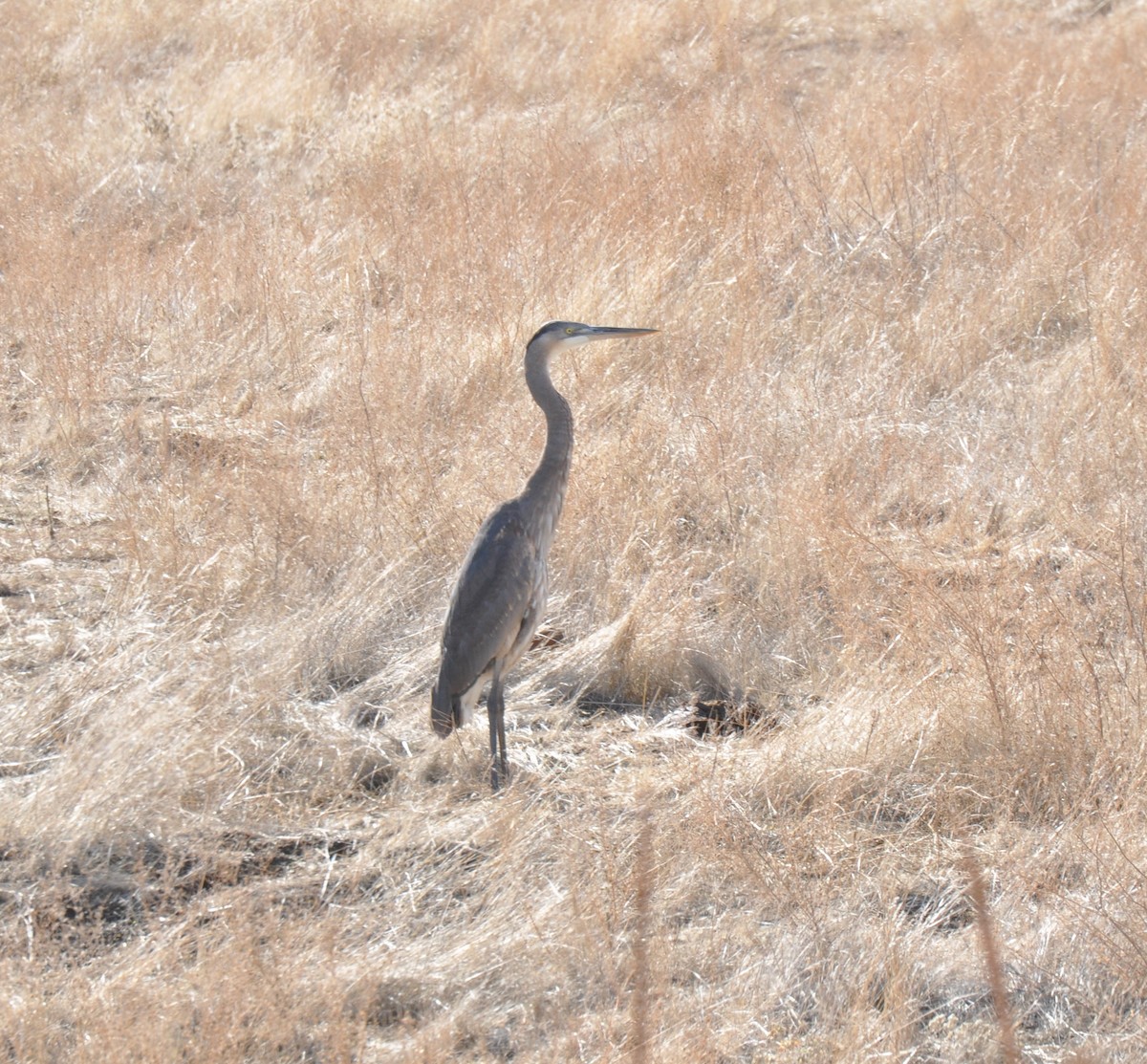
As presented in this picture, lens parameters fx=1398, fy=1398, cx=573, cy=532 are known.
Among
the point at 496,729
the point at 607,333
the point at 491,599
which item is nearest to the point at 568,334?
the point at 607,333

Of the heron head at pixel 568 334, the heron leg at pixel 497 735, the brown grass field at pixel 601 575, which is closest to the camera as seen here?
the brown grass field at pixel 601 575

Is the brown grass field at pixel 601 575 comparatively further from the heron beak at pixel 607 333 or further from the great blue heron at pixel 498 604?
the heron beak at pixel 607 333

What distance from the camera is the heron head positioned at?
15.0ft

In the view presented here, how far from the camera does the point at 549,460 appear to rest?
426 cm

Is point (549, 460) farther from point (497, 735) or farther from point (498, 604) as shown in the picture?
point (497, 735)

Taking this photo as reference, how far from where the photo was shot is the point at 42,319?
21.2ft

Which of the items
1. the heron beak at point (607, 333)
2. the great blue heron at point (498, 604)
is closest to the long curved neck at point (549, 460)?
the great blue heron at point (498, 604)

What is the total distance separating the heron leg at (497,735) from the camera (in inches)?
149

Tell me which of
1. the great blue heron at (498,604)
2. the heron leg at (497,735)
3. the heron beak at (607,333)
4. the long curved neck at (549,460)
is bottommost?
the heron leg at (497,735)

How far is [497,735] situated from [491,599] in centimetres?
38

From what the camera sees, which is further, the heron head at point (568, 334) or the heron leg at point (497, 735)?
the heron head at point (568, 334)

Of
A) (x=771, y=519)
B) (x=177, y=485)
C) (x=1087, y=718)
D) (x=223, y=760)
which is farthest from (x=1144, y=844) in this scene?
(x=177, y=485)

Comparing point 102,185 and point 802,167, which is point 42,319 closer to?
point 102,185

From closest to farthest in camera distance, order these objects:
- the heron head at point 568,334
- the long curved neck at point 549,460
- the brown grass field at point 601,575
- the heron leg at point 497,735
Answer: the brown grass field at point 601,575 → the heron leg at point 497,735 → the long curved neck at point 549,460 → the heron head at point 568,334
